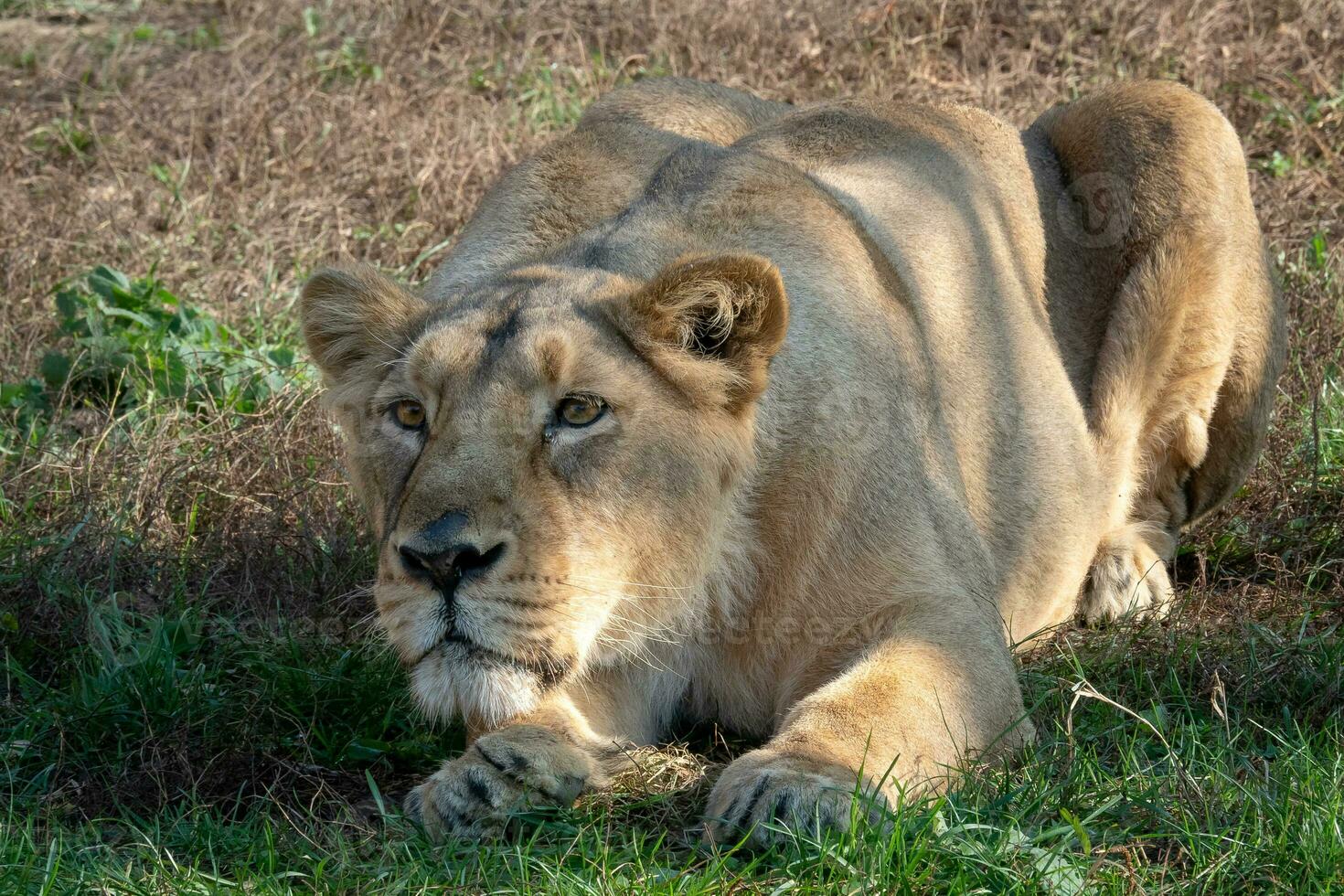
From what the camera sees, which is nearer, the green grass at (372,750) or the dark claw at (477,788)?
the green grass at (372,750)

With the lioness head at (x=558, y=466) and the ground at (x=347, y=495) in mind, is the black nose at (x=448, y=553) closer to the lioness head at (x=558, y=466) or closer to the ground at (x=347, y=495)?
the lioness head at (x=558, y=466)

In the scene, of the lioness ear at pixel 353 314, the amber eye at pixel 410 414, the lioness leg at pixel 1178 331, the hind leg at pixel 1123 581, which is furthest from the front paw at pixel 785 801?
the lioness leg at pixel 1178 331

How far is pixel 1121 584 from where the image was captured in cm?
564

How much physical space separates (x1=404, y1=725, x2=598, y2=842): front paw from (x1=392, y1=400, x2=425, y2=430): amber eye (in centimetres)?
77

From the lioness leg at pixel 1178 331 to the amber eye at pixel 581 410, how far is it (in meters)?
2.56

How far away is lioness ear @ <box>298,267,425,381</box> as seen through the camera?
4395 millimetres

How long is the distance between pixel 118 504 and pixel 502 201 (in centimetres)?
167

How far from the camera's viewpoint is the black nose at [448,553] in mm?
3566

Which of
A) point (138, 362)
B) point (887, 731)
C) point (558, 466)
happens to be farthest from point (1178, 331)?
point (138, 362)

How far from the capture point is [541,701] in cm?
404

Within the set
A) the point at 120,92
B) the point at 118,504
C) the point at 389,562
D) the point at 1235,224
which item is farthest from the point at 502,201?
the point at 120,92

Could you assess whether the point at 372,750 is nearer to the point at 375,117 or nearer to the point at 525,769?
the point at 525,769

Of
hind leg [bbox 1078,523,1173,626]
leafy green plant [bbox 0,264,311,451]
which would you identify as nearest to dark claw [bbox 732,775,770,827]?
hind leg [bbox 1078,523,1173,626]

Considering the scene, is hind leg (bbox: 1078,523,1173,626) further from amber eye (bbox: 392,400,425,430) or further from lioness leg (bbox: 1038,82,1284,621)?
amber eye (bbox: 392,400,425,430)
